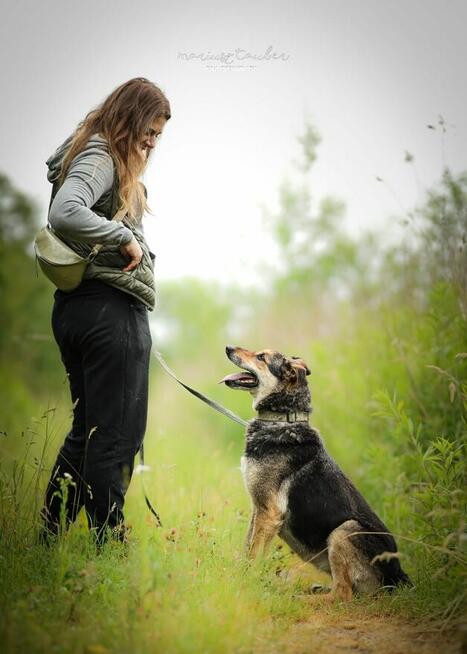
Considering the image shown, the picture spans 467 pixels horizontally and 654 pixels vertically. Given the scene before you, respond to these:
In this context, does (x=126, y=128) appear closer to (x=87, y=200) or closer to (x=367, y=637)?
(x=87, y=200)

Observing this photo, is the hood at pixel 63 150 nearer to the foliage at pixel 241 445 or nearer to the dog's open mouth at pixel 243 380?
the foliage at pixel 241 445

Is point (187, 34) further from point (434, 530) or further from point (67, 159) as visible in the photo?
point (434, 530)

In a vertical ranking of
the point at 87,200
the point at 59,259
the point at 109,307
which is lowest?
the point at 109,307

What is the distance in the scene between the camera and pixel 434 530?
3574 millimetres

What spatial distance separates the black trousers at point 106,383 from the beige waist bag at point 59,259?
0.41 feet

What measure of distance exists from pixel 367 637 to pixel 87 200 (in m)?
2.77

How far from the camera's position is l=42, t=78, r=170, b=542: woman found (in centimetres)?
329

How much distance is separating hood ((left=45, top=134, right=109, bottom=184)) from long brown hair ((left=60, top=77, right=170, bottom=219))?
0.03 meters

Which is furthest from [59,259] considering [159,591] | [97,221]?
[159,591]

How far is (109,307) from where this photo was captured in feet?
10.9

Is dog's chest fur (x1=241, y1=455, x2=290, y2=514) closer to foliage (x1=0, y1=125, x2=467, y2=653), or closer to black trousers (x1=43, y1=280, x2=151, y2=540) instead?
foliage (x1=0, y1=125, x2=467, y2=653)

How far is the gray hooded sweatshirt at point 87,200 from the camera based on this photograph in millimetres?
3072

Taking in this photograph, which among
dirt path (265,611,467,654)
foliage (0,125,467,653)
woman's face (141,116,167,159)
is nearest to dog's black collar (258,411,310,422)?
foliage (0,125,467,653)

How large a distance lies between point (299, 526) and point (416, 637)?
1088 mm
